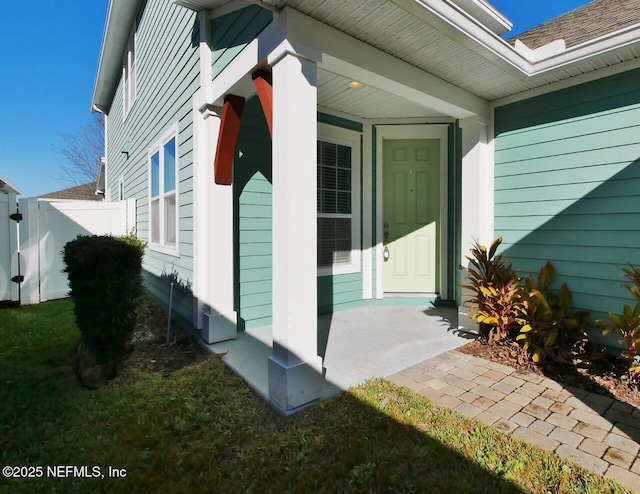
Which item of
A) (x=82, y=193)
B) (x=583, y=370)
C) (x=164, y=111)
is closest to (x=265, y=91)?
(x=164, y=111)

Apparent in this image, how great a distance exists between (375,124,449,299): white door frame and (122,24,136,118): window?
5275mm

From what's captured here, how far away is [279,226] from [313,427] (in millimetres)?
1249

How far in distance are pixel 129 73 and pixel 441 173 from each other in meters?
6.80

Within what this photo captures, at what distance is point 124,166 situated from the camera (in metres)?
8.65

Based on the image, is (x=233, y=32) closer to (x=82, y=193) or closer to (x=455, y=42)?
(x=455, y=42)

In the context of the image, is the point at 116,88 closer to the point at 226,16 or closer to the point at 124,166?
the point at 124,166

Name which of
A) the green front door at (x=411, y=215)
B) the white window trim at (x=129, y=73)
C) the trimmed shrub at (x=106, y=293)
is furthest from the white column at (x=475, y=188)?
the white window trim at (x=129, y=73)

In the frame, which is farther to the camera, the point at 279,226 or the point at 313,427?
the point at 279,226

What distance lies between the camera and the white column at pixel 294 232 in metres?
2.22

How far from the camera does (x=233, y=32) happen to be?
10.2ft

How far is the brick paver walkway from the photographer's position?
1.84 m

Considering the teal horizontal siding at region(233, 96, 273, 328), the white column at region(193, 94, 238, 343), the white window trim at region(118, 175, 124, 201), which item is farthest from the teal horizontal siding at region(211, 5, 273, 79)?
the white window trim at region(118, 175, 124, 201)

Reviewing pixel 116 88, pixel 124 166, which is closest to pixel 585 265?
pixel 124 166

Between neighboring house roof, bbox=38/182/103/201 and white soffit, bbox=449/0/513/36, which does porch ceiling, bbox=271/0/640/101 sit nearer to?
white soffit, bbox=449/0/513/36
